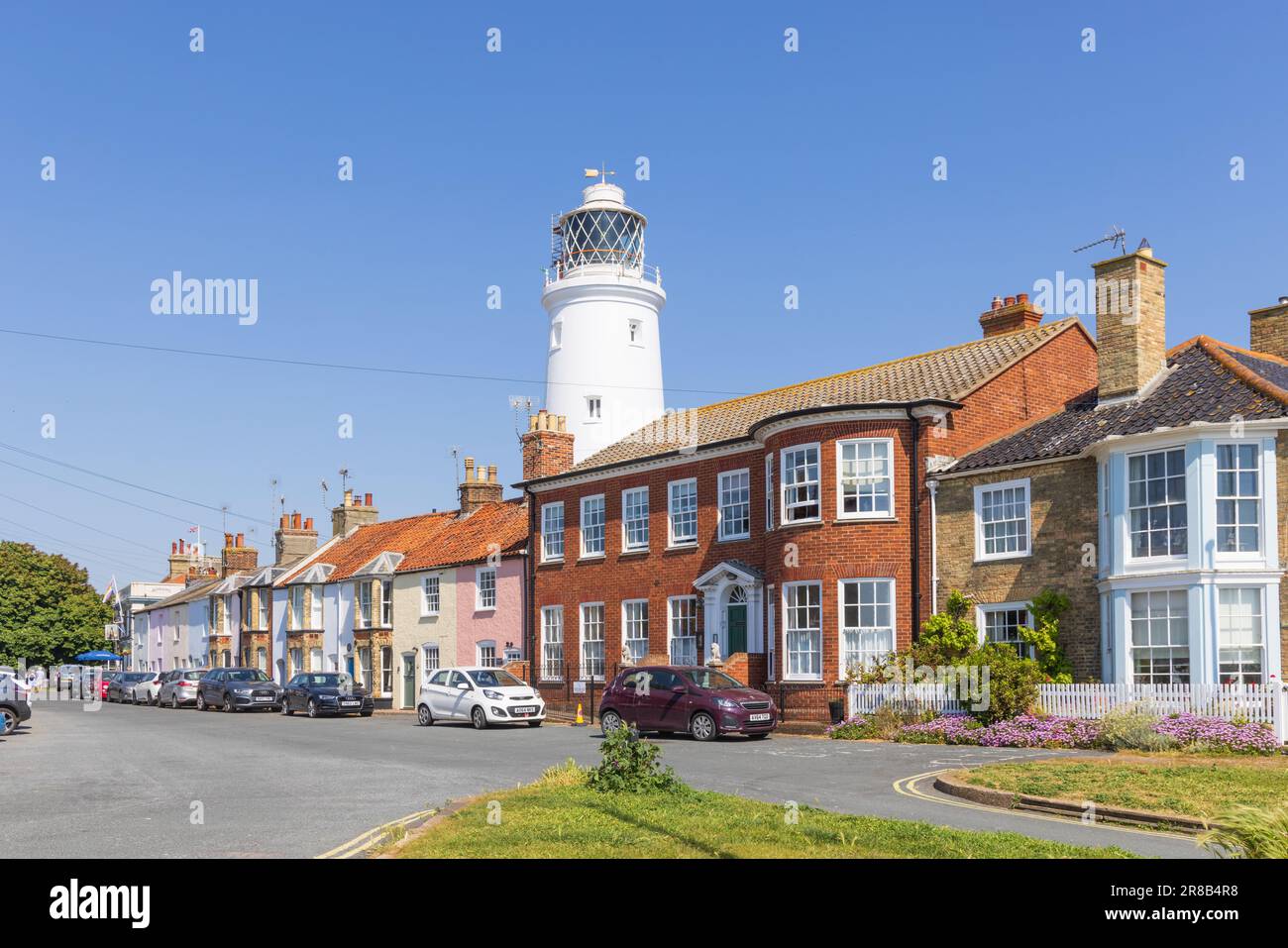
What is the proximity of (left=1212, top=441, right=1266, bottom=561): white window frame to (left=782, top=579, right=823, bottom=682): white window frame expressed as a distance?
9.08m

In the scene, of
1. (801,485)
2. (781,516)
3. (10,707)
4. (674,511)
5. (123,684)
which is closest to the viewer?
(10,707)

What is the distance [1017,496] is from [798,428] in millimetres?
5541

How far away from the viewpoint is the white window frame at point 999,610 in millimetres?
26875

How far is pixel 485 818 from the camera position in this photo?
1177cm

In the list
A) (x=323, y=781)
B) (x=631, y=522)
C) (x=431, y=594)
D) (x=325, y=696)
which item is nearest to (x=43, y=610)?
(x=431, y=594)

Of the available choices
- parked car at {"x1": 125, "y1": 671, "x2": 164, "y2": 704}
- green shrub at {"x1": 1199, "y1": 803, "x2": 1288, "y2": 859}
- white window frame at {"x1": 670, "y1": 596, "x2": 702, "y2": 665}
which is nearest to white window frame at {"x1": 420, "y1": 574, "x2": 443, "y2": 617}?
white window frame at {"x1": 670, "y1": 596, "x2": 702, "y2": 665}

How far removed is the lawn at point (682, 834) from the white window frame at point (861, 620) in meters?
16.2

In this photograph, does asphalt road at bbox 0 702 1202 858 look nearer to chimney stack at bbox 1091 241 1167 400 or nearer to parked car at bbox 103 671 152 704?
chimney stack at bbox 1091 241 1167 400

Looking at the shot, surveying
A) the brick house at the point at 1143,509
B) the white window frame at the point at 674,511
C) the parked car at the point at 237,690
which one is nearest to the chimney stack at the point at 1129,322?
the brick house at the point at 1143,509

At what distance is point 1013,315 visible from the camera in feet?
112

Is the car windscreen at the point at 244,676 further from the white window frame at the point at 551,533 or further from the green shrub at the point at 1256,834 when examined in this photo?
the green shrub at the point at 1256,834

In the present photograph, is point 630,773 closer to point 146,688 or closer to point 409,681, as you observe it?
point 409,681

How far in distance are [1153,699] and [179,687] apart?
38643 mm
